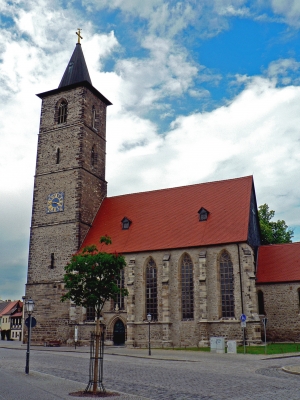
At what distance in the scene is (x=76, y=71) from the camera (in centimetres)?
4366

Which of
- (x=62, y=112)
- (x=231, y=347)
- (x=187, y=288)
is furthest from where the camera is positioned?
(x=62, y=112)

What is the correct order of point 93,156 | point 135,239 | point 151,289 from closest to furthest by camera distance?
point 151,289, point 135,239, point 93,156

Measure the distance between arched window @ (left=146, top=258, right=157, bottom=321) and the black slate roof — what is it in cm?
1987

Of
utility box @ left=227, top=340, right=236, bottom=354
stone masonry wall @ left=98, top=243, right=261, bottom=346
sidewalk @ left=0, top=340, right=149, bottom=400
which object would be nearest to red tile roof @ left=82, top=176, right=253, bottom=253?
stone masonry wall @ left=98, top=243, right=261, bottom=346

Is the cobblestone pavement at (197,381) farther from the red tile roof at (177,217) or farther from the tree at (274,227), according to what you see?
the tree at (274,227)

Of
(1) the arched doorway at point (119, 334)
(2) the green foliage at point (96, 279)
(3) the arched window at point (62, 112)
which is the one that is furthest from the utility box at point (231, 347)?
(3) the arched window at point (62, 112)

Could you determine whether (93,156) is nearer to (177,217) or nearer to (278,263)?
(177,217)

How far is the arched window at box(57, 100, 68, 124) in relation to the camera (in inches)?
1683

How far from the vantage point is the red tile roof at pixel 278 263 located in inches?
1296

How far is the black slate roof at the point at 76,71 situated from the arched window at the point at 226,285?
22.6 m

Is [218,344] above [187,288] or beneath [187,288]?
beneath

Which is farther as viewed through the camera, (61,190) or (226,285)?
(61,190)

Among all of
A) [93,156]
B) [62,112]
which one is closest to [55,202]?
[93,156]

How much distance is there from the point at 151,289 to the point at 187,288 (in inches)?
119
